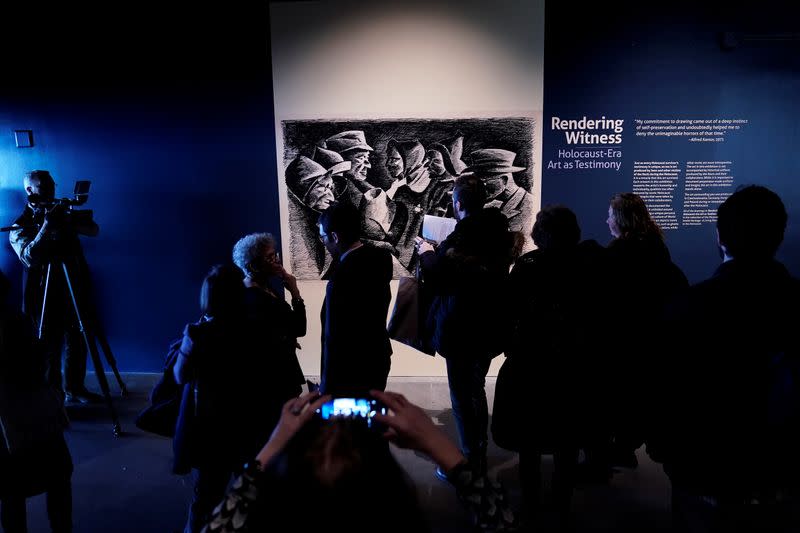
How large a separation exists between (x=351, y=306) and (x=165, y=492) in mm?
1589

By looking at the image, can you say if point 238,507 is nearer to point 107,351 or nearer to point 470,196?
point 470,196

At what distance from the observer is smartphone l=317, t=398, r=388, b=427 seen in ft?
3.79

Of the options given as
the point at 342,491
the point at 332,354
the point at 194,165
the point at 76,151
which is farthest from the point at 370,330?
the point at 76,151

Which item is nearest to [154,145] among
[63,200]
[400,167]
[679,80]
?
[63,200]

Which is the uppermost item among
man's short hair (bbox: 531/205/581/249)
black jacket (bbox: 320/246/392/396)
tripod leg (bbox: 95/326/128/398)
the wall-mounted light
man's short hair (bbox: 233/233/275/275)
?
the wall-mounted light

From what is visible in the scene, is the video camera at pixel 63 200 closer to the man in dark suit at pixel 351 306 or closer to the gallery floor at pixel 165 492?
the gallery floor at pixel 165 492

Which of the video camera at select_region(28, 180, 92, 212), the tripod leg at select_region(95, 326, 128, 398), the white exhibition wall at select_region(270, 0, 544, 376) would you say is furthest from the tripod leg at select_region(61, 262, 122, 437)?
the white exhibition wall at select_region(270, 0, 544, 376)

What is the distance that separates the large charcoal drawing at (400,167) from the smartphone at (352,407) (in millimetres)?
3329

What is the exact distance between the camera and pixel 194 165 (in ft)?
14.8

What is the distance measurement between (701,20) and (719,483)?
3779 millimetres

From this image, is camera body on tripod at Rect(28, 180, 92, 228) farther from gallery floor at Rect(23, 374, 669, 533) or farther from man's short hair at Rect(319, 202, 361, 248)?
man's short hair at Rect(319, 202, 361, 248)

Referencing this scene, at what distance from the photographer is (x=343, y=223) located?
2.65m

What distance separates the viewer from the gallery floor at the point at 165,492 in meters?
2.76

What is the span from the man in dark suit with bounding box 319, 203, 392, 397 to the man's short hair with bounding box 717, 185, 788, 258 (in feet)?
4.97
